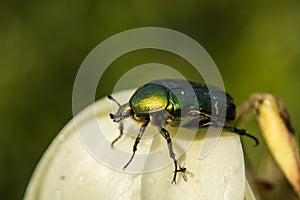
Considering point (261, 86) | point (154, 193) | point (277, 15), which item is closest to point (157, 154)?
point (154, 193)

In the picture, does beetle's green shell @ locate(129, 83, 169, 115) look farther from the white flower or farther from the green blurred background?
the green blurred background

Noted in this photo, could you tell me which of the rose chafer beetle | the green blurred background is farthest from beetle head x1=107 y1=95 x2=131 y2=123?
the green blurred background

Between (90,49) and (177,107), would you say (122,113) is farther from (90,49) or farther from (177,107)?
(90,49)

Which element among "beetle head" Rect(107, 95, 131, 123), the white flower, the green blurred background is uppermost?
the green blurred background

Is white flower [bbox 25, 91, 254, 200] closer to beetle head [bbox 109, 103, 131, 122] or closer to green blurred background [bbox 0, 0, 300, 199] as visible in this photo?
beetle head [bbox 109, 103, 131, 122]

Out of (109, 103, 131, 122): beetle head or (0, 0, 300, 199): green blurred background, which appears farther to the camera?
(0, 0, 300, 199): green blurred background

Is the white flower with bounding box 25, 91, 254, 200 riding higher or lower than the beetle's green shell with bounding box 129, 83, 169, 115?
lower

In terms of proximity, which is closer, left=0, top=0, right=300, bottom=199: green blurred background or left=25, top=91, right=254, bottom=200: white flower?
left=25, top=91, right=254, bottom=200: white flower
